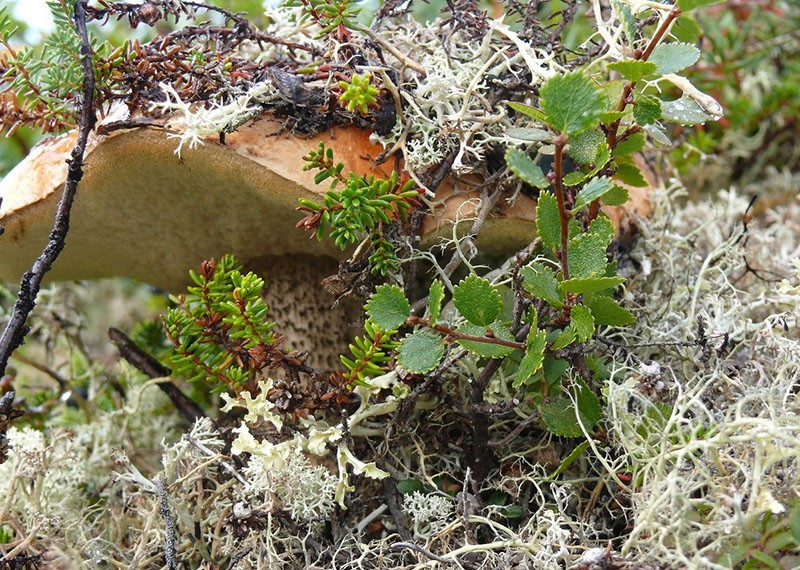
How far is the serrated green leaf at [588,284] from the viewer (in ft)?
2.75

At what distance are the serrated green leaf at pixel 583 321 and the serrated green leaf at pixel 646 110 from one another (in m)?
0.26

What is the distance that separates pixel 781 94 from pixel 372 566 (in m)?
1.63

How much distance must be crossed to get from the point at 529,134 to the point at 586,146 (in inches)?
3.0

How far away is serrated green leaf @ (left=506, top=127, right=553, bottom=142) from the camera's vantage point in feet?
3.09

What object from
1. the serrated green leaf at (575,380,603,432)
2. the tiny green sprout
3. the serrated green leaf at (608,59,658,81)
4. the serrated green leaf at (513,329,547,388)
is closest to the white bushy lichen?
the serrated green leaf at (575,380,603,432)

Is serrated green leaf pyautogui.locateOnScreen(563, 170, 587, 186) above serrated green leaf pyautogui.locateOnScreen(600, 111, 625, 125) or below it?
below

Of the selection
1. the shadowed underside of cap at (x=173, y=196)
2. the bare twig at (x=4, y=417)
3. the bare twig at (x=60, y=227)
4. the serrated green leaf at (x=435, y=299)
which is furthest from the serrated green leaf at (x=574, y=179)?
the bare twig at (x=4, y=417)

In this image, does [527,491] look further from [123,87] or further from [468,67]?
[123,87]

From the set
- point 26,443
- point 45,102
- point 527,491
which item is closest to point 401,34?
point 45,102

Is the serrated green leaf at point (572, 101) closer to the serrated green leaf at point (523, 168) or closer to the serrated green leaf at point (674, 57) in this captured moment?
the serrated green leaf at point (523, 168)

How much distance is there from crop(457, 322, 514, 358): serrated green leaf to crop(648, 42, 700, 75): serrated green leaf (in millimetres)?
383

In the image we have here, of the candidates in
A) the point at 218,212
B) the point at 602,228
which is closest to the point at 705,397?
the point at 602,228

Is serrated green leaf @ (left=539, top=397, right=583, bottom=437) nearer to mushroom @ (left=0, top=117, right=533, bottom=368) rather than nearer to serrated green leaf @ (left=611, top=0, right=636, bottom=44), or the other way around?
mushroom @ (left=0, top=117, right=533, bottom=368)

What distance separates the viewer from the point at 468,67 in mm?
1138
